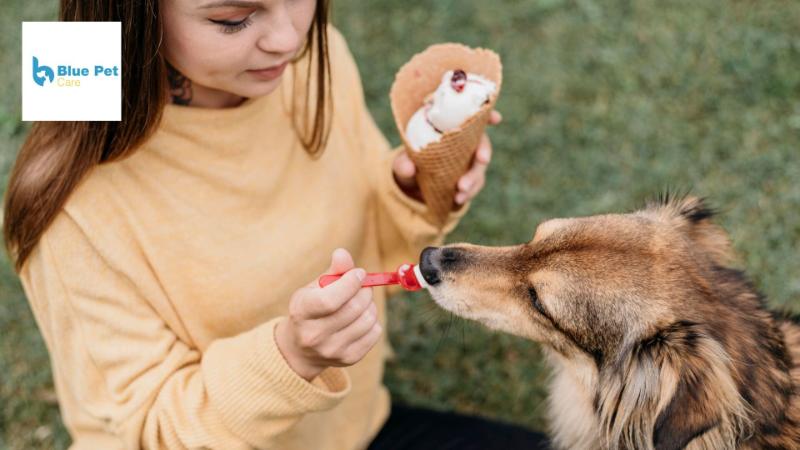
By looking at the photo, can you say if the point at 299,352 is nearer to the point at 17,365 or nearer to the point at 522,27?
the point at 17,365

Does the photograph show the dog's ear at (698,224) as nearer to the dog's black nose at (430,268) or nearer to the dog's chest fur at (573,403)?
the dog's chest fur at (573,403)

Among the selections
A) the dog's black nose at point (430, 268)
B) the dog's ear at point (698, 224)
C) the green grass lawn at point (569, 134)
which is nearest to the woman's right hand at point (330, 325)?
the dog's black nose at point (430, 268)

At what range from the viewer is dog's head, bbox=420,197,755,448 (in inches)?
84.8

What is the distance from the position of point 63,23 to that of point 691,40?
15.2ft

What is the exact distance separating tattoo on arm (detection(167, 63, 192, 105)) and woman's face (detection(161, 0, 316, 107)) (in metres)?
0.06

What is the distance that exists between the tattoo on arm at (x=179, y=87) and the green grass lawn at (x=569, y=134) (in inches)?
90.0

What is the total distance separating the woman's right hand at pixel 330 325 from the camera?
1.94 metres

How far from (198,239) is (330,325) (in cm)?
64

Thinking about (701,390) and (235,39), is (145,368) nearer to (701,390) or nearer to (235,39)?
(235,39)

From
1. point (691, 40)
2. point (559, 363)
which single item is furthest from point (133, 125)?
point (691, 40)

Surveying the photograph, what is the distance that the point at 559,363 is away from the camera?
9.06ft

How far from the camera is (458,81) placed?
255cm

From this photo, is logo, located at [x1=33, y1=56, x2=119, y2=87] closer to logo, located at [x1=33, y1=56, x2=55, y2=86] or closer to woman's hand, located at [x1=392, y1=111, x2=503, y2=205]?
logo, located at [x1=33, y1=56, x2=55, y2=86]

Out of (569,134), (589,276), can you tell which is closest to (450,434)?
(589,276)
